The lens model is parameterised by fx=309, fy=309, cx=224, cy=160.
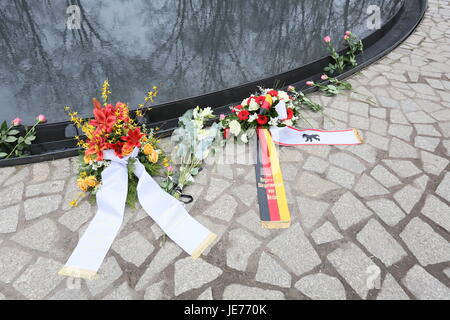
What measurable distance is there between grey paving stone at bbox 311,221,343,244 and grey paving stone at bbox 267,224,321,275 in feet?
0.26

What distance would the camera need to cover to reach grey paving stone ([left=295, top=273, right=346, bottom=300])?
6.25 ft

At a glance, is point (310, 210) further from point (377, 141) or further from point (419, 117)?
point (419, 117)

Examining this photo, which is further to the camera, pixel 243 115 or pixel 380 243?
pixel 243 115

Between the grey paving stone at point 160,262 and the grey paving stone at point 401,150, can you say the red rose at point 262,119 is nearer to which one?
the grey paving stone at point 401,150

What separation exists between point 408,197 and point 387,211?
0.27m

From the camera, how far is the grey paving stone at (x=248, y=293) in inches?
74.5

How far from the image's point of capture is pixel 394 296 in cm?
191

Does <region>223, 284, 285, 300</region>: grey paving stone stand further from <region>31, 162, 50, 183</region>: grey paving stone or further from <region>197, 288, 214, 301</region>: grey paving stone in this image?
<region>31, 162, 50, 183</region>: grey paving stone

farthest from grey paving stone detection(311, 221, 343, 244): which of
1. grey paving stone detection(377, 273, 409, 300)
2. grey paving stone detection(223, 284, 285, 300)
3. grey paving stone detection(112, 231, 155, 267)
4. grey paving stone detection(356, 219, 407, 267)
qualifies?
grey paving stone detection(112, 231, 155, 267)

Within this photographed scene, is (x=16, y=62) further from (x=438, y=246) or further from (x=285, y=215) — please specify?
(x=438, y=246)

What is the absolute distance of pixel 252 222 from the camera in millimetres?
2316

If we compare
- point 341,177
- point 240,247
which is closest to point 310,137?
point 341,177

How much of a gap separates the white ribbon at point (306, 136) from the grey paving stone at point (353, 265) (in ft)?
3.73

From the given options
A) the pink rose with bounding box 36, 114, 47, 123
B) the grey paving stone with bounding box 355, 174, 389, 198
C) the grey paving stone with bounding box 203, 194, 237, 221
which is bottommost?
the grey paving stone with bounding box 355, 174, 389, 198
